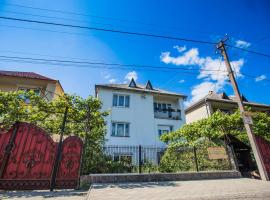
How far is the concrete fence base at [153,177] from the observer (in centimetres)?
760

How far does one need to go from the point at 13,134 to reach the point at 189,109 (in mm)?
21808

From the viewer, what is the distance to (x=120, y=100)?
19.2 metres

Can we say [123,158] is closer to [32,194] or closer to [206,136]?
[32,194]

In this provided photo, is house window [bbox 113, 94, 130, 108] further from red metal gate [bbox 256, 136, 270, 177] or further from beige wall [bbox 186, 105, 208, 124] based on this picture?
red metal gate [bbox 256, 136, 270, 177]

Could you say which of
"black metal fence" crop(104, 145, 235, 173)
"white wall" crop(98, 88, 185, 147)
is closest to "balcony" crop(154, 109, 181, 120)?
"white wall" crop(98, 88, 185, 147)

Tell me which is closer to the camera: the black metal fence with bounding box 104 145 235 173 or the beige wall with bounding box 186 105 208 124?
the black metal fence with bounding box 104 145 235 173

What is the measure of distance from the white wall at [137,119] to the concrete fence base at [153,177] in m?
8.81

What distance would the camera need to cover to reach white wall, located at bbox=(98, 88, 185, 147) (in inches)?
691

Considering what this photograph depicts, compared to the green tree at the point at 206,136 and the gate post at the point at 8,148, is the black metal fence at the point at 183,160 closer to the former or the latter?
the green tree at the point at 206,136

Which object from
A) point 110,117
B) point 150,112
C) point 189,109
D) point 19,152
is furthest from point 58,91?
point 189,109

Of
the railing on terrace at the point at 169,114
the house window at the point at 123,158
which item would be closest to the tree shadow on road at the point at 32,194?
the house window at the point at 123,158

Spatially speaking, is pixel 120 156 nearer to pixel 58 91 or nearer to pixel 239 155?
pixel 239 155

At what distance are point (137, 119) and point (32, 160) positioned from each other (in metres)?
12.9

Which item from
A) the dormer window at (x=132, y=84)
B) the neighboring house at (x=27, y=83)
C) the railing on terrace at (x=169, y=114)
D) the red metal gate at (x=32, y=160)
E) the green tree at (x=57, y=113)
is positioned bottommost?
the red metal gate at (x=32, y=160)
